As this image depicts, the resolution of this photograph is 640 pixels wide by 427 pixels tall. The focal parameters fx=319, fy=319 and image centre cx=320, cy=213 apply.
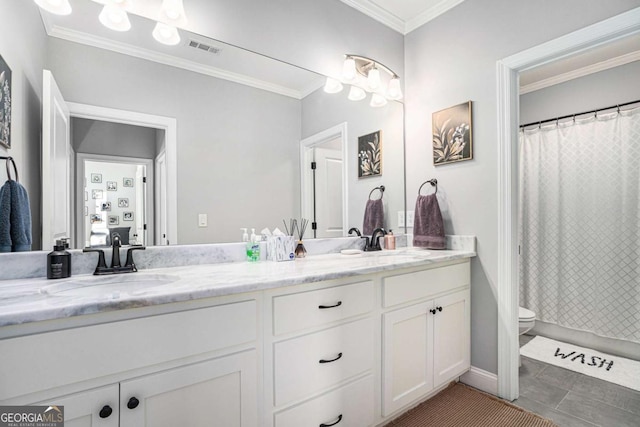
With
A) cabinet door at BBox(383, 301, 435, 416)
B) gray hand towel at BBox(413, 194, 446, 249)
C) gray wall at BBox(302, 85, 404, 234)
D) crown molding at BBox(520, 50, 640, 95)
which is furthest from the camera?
crown molding at BBox(520, 50, 640, 95)

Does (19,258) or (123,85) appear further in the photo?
(123,85)

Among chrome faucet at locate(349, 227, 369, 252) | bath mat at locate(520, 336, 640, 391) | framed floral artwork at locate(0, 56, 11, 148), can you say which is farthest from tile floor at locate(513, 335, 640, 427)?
framed floral artwork at locate(0, 56, 11, 148)

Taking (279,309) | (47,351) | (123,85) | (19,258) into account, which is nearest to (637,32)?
(279,309)

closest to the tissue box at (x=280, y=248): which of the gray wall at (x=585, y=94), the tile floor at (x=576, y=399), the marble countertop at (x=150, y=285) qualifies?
the marble countertop at (x=150, y=285)

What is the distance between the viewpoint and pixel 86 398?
0.83m

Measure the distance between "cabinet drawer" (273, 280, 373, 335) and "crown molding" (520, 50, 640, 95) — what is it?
303 cm

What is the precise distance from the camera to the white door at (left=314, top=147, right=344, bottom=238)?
6.84 feet

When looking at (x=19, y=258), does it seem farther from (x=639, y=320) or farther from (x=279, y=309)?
(x=639, y=320)

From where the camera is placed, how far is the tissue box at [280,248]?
1.70 meters

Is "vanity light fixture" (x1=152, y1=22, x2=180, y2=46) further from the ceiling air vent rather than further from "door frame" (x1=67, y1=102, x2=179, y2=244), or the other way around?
"door frame" (x1=67, y1=102, x2=179, y2=244)

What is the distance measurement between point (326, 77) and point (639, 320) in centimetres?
301

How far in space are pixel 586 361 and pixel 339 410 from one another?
2.31 meters

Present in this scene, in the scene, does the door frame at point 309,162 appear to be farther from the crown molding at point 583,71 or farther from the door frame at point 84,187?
the crown molding at point 583,71

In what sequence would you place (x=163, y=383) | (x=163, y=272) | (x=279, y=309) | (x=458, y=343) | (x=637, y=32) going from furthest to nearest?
(x=458, y=343) < (x=637, y=32) < (x=163, y=272) < (x=279, y=309) < (x=163, y=383)
